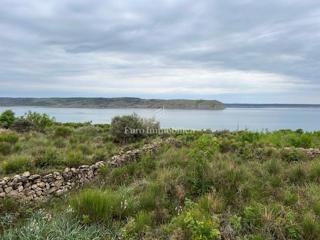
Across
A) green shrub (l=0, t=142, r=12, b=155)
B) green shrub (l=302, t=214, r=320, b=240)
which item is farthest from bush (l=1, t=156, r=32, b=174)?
green shrub (l=302, t=214, r=320, b=240)

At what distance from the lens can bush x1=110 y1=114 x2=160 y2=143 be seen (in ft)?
41.0

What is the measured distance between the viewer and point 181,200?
5.96 m

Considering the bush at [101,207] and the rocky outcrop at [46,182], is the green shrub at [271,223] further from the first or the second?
the rocky outcrop at [46,182]

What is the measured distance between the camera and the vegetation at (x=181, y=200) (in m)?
4.35

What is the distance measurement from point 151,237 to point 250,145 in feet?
20.1

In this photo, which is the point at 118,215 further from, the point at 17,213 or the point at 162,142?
the point at 162,142

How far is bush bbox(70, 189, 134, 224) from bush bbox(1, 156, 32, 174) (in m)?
2.68

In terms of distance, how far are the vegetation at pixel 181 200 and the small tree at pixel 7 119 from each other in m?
6.88

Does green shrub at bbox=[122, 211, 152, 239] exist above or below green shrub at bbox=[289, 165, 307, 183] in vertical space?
below

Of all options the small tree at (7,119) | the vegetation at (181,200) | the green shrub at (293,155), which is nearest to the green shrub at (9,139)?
the vegetation at (181,200)

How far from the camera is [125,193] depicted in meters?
5.88

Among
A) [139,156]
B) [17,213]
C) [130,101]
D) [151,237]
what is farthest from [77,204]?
[130,101]

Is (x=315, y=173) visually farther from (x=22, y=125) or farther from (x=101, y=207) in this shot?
(x=22, y=125)

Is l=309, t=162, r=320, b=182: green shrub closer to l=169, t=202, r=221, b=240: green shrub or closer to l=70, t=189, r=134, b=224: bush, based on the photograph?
l=169, t=202, r=221, b=240: green shrub
